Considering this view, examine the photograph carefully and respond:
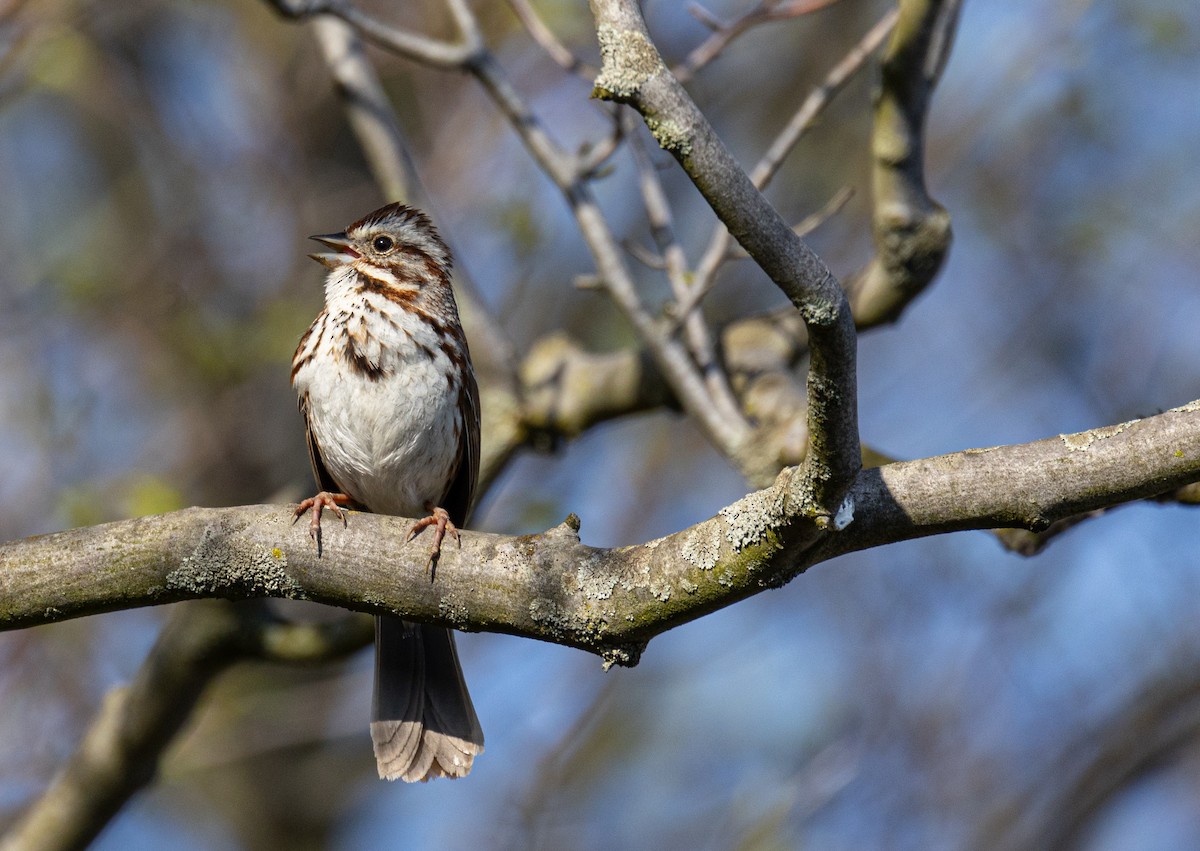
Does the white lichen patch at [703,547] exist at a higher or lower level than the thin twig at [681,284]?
higher

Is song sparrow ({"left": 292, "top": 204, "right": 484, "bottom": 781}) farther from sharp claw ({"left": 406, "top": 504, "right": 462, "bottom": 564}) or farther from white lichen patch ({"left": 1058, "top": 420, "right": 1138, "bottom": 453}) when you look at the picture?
white lichen patch ({"left": 1058, "top": 420, "right": 1138, "bottom": 453})

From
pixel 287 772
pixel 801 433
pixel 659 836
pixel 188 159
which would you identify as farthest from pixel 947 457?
pixel 188 159

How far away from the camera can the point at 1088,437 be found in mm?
2598

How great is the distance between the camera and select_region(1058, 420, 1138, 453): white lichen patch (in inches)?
102

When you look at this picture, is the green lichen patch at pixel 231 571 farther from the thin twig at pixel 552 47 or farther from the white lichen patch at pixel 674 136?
the thin twig at pixel 552 47

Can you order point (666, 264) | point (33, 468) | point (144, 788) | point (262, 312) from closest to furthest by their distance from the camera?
point (144, 788), point (666, 264), point (33, 468), point (262, 312)

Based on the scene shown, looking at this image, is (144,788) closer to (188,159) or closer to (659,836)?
(659,836)

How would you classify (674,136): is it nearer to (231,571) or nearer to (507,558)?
(507,558)

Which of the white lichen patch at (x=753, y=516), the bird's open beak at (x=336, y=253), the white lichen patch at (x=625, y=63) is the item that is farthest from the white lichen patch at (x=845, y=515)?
the bird's open beak at (x=336, y=253)

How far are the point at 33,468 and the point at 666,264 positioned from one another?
11.3ft

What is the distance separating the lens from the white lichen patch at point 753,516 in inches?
102

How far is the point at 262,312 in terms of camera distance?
6762 millimetres

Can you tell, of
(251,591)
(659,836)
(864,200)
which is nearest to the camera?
(251,591)

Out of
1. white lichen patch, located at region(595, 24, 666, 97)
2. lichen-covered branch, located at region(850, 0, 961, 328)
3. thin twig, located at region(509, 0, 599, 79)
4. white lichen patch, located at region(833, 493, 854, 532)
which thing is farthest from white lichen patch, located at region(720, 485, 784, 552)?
thin twig, located at region(509, 0, 599, 79)
